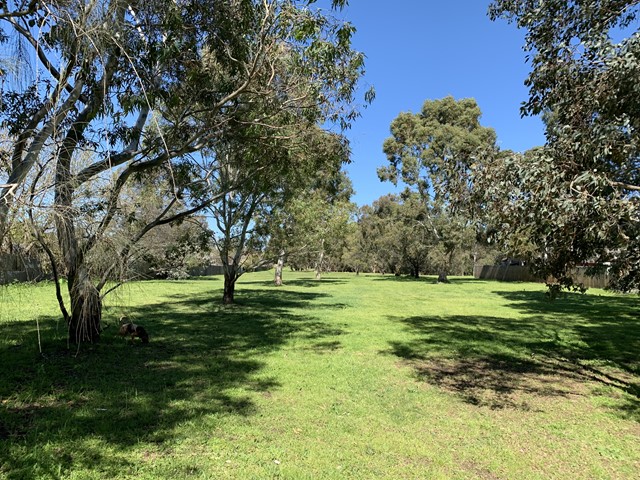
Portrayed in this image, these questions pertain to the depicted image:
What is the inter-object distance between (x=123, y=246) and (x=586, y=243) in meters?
5.75

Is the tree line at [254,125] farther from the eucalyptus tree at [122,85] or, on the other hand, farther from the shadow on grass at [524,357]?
the shadow on grass at [524,357]

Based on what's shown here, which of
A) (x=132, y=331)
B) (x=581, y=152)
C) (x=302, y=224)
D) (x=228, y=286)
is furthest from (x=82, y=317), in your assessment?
(x=302, y=224)

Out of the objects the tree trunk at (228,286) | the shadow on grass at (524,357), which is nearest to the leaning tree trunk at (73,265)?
the shadow on grass at (524,357)

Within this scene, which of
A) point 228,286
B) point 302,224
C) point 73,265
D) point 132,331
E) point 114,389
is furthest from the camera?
point 302,224

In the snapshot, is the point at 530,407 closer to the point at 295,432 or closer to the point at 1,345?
the point at 295,432

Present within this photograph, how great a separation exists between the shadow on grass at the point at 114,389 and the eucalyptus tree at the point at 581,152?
397 cm

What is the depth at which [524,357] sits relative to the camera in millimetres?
8227

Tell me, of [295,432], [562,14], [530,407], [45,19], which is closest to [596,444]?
[530,407]

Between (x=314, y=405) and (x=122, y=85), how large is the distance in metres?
Result: 4.65

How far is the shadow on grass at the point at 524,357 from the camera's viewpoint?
19.8ft

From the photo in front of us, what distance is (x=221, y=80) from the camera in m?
6.90

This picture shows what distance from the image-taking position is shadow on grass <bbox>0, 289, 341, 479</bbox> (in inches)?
144

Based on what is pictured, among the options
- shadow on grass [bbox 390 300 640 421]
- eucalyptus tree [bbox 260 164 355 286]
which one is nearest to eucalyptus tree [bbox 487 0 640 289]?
shadow on grass [bbox 390 300 640 421]

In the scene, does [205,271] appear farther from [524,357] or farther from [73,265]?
[524,357]
